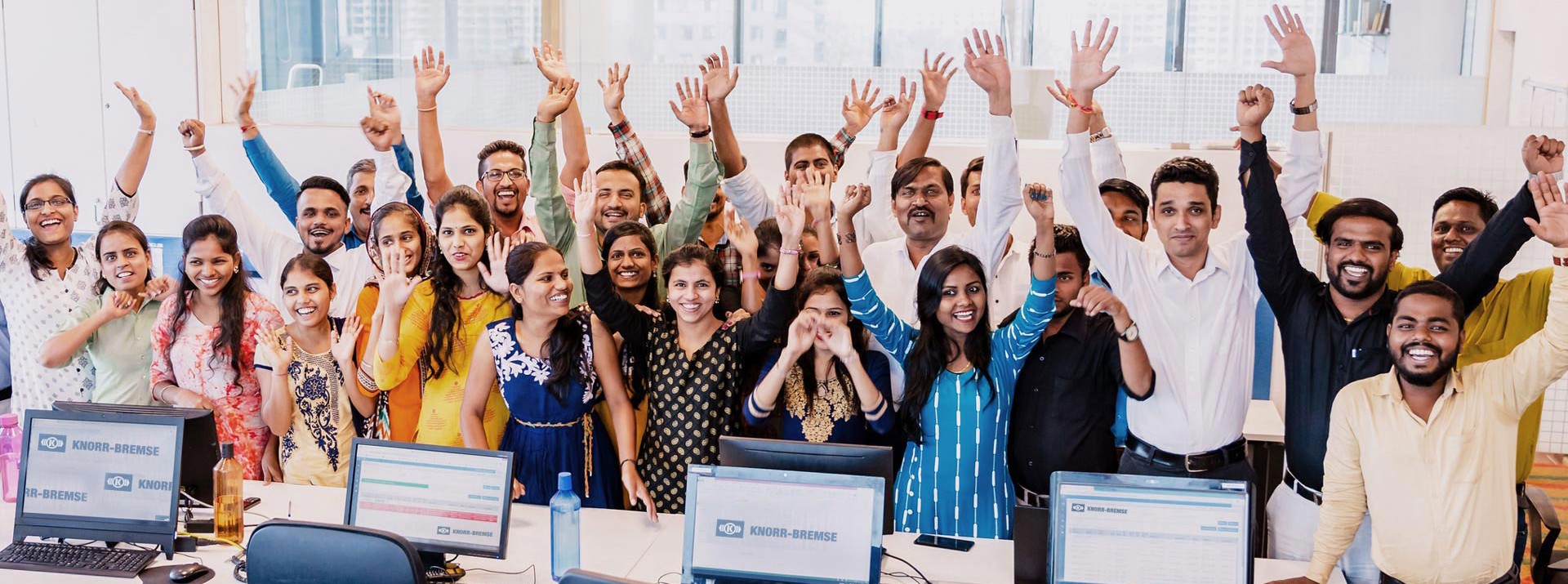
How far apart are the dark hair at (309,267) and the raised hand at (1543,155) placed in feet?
11.1

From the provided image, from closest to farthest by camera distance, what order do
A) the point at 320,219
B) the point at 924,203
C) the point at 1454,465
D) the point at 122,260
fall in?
1. the point at 1454,465
2. the point at 924,203
3. the point at 122,260
4. the point at 320,219

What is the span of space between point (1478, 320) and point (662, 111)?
156 inches

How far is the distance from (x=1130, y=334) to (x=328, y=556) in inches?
78.2

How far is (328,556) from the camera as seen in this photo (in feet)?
8.39

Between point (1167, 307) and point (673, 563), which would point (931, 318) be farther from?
point (673, 563)

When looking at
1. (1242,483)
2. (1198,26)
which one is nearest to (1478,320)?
(1242,483)

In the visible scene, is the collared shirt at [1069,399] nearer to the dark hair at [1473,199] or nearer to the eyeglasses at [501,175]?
the dark hair at [1473,199]

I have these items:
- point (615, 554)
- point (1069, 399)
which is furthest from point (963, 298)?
point (615, 554)

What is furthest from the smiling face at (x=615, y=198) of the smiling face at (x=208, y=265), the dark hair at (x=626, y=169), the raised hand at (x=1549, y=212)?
the raised hand at (x=1549, y=212)

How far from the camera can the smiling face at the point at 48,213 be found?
4215 mm

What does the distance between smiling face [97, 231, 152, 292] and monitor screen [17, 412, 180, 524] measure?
3.25ft

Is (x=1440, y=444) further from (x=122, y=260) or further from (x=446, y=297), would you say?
(x=122, y=260)

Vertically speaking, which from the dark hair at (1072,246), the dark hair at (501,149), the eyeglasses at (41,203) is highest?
the dark hair at (501,149)

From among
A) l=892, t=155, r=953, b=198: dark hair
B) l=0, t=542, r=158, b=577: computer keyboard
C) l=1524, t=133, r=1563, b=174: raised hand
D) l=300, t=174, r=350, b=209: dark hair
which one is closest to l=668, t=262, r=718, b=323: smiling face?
l=892, t=155, r=953, b=198: dark hair
